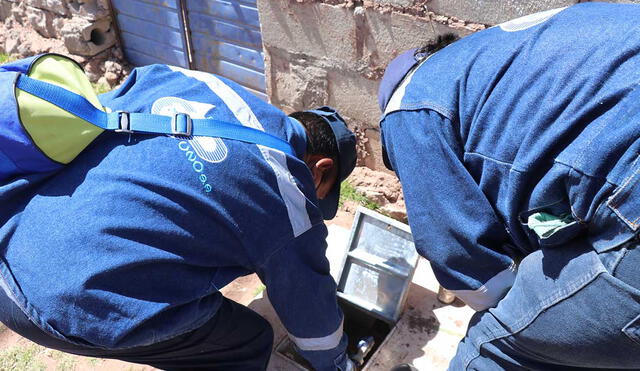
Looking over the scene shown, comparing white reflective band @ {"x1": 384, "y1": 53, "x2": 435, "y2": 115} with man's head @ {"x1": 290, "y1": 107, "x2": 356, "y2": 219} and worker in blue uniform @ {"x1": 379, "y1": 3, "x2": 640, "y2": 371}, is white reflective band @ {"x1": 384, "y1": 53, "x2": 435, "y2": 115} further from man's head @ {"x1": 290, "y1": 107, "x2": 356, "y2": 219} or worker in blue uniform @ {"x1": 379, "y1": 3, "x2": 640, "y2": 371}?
man's head @ {"x1": 290, "y1": 107, "x2": 356, "y2": 219}

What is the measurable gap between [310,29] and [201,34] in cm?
152

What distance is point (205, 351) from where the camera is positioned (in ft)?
5.86

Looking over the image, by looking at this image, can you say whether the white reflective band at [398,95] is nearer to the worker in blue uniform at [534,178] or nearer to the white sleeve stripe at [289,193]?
the worker in blue uniform at [534,178]

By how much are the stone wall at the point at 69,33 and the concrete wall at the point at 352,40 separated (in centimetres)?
216

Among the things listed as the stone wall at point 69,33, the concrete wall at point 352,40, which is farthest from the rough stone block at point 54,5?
the concrete wall at point 352,40

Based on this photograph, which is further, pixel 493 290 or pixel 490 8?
pixel 490 8

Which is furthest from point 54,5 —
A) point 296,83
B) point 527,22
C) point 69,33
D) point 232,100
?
point 527,22

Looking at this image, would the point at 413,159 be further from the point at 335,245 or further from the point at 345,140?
the point at 335,245

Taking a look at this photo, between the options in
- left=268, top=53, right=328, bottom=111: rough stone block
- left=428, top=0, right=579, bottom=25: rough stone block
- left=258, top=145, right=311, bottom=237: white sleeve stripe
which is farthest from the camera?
left=268, top=53, right=328, bottom=111: rough stone block

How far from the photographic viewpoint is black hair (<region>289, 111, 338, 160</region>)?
5.53 ft

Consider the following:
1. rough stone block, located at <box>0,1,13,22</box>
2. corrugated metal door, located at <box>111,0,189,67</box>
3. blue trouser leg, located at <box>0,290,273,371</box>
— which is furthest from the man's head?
rough stone block, located at <box>0,1,13,22</box>

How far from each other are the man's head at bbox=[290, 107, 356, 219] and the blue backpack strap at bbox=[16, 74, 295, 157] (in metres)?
0.23

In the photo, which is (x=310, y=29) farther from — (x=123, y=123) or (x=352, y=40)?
(x=123, y=123)

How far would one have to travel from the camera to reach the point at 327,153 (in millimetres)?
1717
